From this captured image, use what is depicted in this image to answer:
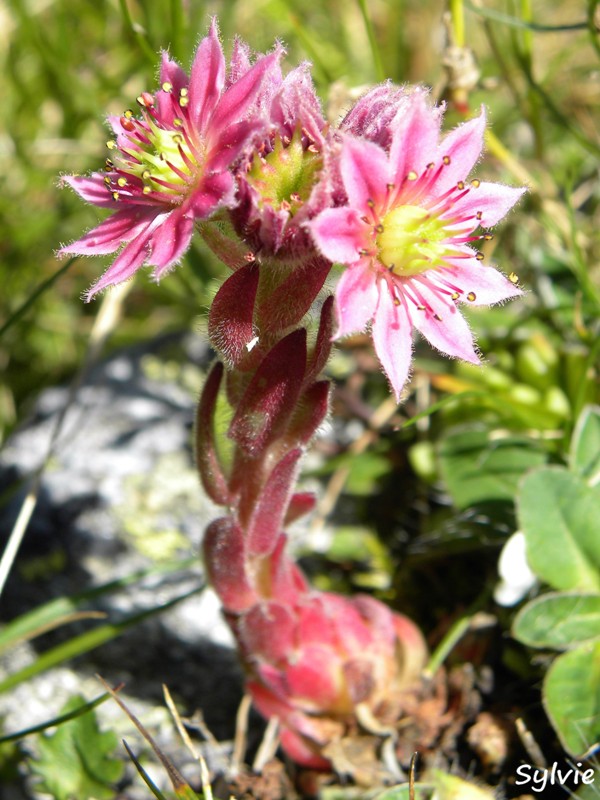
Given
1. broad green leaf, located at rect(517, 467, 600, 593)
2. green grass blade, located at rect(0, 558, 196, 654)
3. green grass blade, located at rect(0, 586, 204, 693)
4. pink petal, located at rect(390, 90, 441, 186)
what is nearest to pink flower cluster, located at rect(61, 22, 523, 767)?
pink petal, located at rect(390, 90, 441, 186)

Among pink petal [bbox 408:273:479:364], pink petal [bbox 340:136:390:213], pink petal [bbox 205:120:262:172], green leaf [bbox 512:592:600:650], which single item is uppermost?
pink petal [bbox 205:120:262:172]

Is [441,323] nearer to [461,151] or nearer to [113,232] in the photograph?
[461,151]

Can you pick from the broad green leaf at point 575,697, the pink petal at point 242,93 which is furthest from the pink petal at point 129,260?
the broad green leaf at point 575,697

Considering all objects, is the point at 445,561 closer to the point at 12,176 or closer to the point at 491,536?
the point at 491,536

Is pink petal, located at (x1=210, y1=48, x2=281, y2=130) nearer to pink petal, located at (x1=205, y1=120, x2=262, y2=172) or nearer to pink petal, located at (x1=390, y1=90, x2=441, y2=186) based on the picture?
pink petal, located at (x1=205, y1=120, x2=262, y2=172)

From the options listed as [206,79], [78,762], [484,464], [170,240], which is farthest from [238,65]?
[78,762]

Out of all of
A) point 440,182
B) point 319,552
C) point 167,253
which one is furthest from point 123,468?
point 440,182

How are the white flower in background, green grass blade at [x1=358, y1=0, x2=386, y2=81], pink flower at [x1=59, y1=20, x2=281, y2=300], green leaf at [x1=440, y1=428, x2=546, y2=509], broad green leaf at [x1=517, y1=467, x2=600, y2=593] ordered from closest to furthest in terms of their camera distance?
pink flower at [x1=59, y1=20, x2=281, y2=300] < broad green leaf at [x1=517, y1=467, x2=600, y2=593] < the white flower in background < green leaf at [x1=440, y1=428, x2=546, y2=509] < green grass blade at [x1=358, y1=0, x2=386, y2=81]
